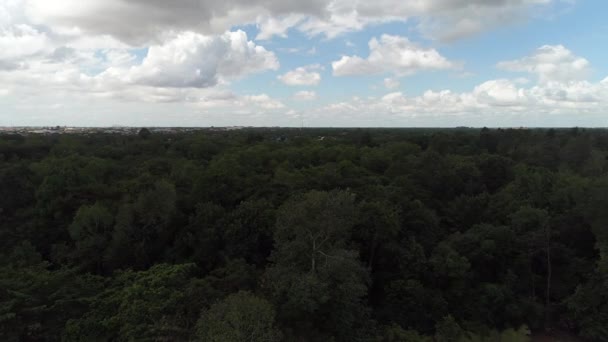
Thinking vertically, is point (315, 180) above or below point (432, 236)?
above

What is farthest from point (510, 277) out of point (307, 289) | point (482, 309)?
point (307, 289)

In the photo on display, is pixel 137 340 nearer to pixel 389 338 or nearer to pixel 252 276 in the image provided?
pixel 252 276

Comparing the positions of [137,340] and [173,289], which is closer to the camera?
[137,340]

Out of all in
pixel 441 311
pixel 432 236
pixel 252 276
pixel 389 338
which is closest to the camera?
pixel 389 338

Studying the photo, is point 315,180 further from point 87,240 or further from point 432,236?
point 87,240

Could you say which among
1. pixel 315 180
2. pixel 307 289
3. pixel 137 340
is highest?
pixel 315 180

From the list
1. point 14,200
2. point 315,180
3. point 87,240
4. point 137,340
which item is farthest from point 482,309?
point 14,200

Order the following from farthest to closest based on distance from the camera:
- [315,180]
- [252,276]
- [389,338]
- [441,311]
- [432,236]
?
[315,180]
[432,236]
[441,311]
[252,276]
[389,338]
